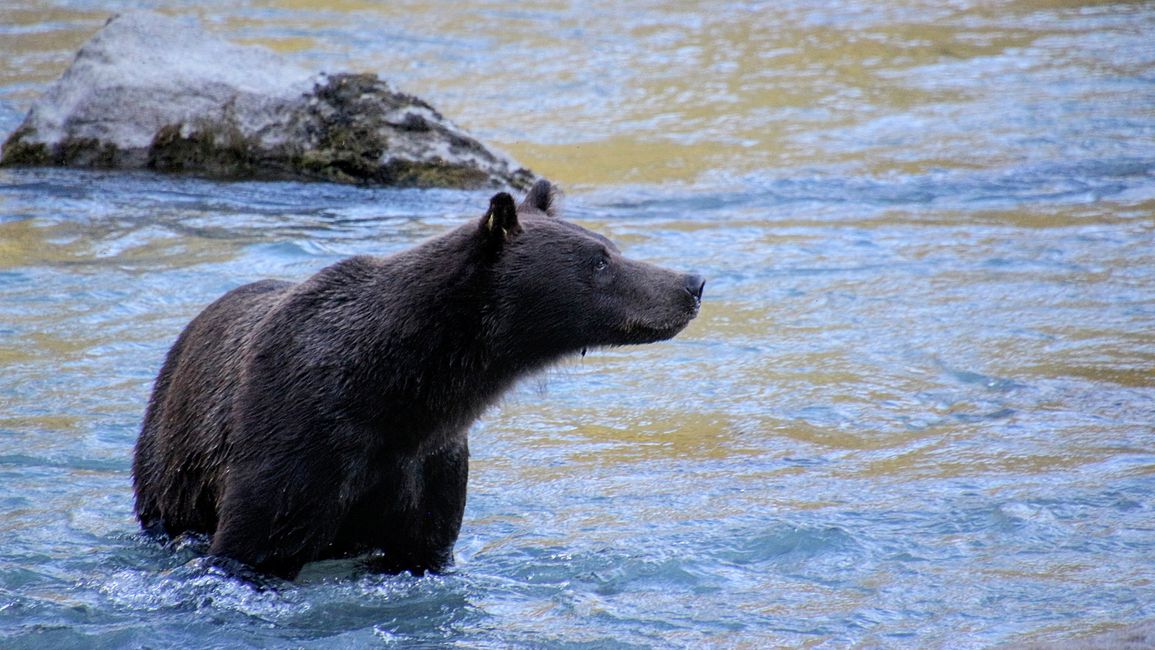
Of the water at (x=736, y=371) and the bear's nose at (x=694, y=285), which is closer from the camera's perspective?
the bear's nose at (x=694, y=285)

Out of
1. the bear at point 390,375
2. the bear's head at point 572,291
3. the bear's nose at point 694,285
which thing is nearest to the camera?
the bear at point 390,375

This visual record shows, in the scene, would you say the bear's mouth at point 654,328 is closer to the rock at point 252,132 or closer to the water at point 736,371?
the water at point 736,371

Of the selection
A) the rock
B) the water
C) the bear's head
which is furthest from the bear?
the rock

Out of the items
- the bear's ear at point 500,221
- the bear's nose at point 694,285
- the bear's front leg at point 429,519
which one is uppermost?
the bear's ear at point 500,221

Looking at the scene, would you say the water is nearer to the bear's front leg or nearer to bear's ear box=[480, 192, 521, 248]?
the bear's front leg

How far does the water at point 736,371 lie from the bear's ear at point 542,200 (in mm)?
758

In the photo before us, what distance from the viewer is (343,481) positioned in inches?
221

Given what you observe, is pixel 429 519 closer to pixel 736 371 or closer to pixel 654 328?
pixel 654 328

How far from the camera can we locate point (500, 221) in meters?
5.73

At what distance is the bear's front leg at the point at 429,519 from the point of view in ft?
19.6

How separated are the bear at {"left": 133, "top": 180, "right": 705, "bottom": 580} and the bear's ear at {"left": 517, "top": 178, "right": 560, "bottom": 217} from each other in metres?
0.06

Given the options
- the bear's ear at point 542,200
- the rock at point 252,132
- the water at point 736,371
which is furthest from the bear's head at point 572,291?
the rock at point 252,132

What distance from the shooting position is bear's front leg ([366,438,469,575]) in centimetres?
596

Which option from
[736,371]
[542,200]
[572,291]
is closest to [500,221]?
[572,291]
